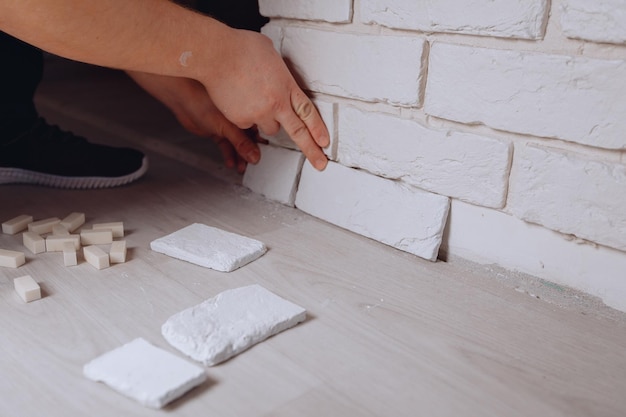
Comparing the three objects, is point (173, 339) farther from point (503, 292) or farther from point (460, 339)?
point (503, 292)

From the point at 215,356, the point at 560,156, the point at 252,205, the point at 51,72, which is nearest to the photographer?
the point at 215,356

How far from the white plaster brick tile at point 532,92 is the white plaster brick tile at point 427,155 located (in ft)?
0.15

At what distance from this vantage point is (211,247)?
1.13 metres

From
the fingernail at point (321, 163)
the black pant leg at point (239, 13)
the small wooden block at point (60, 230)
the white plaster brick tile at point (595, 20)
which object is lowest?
the small wooden block at point (60, 230)

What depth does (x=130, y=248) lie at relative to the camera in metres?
1.17

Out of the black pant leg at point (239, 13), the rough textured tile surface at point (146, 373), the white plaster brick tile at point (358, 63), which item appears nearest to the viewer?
→ the rough textured tile surface at point (146, 373)

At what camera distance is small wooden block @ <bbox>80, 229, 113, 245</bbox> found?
118cm

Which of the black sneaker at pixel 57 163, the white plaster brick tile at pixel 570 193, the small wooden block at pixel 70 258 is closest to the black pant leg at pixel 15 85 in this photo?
the black sneaker at pixel 57 163

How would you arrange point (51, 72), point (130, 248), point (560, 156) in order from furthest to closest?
point (51, 72)
point (130, 248)
point (560, 156)

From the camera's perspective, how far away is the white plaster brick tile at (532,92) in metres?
0.87

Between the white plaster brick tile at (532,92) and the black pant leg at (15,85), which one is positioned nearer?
the white plaster brick tile at (532,92)

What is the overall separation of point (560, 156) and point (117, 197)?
3.31 ft

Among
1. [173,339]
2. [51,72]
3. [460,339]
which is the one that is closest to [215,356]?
[173,339]

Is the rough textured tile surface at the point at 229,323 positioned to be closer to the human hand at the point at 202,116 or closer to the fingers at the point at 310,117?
the fingers at the point at 310,117
